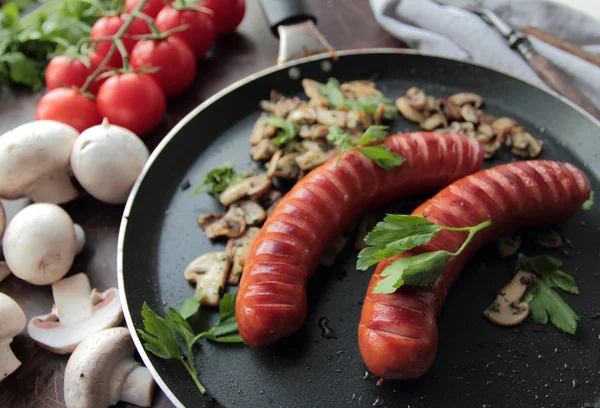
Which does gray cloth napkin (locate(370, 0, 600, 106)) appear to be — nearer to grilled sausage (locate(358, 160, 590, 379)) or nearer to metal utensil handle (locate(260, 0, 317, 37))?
metal utensil handle (locate(260, 0, 317, 37))

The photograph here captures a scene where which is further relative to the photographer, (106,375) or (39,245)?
(39,245)

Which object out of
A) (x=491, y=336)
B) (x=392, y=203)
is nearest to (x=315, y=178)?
(x=392, y=203)

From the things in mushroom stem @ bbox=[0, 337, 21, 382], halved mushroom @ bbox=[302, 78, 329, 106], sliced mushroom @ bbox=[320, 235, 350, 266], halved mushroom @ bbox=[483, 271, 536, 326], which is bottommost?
mushroom stem @ bbox=[0, 337, 21, 382]

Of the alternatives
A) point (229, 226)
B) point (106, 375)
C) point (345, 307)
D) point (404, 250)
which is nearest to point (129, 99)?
point (229, 226)

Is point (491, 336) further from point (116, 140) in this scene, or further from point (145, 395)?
point (116, 140)

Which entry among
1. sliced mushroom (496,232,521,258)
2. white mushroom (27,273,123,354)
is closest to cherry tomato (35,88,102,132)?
white mushroom (27,273,123,354)

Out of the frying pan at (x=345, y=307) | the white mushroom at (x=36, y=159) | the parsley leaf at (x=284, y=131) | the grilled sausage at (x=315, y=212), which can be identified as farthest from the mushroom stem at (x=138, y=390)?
the parsley leaf at (x=284, y=131)

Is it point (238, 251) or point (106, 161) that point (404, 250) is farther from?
point (106, 161)
